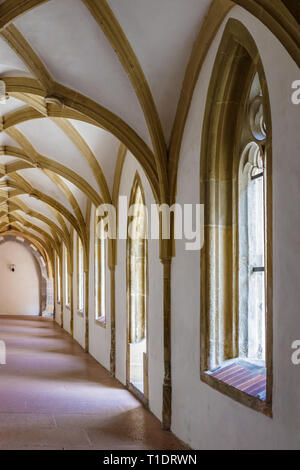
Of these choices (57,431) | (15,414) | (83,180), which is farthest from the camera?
(83,180)

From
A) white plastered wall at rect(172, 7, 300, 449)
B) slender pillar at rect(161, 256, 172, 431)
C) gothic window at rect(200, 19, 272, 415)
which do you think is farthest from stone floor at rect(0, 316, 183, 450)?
gothic window at rect(200, 19, 272, 415)

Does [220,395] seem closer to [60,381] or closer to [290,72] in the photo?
[290,72]

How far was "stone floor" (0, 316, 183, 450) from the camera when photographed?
5.73 metres

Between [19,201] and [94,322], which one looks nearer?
[94,322]

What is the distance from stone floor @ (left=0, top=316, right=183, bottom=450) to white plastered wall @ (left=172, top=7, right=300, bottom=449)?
2.74ft

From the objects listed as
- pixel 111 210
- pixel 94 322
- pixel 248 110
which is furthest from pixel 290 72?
pixel 94 322

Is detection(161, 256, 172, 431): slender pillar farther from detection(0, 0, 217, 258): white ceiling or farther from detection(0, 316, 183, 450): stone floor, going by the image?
detection(0, 0, 217, 258): white ceiling

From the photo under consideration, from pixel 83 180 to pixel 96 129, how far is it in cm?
190

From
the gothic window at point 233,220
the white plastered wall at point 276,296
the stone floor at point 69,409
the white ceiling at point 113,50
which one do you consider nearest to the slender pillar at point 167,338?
the stone floor at point 69,409

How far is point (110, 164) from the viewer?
31.1 ft

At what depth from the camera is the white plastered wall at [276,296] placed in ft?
11.5

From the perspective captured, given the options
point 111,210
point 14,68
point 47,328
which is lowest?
point 47,328

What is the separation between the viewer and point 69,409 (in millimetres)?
7113

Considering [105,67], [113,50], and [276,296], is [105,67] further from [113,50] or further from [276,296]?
[276,296]
